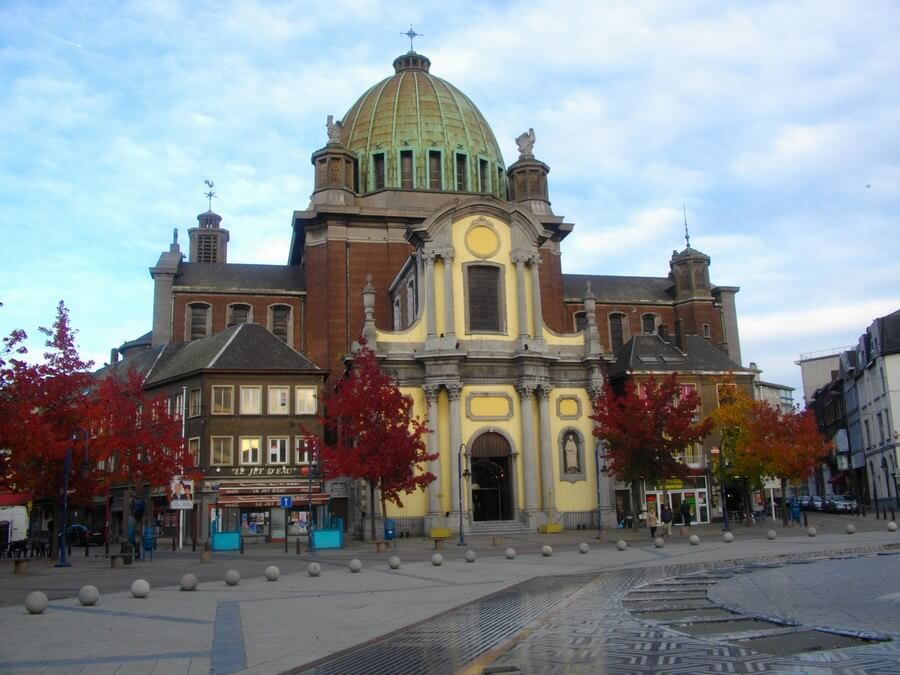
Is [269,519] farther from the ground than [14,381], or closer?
closer

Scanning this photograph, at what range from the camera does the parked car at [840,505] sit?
6350 centimetres

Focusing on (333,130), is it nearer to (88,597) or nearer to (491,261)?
(491,261)

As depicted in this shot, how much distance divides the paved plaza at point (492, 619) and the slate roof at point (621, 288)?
4333cm

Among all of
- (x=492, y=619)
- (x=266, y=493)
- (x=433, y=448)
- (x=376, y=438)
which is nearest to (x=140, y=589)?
(x=492, y=619)

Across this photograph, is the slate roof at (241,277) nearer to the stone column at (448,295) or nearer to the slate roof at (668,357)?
the stone column at (448,295)

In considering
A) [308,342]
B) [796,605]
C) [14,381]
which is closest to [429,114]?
[308,342]

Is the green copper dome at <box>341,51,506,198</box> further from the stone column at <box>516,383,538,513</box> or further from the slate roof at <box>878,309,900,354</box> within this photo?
the slate roof at <box>878,309,900,354</box>

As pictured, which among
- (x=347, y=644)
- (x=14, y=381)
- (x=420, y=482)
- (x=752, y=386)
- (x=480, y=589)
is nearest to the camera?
(x=347, y=644)

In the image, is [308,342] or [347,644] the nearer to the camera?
[347,644]

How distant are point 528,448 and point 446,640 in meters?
36.9

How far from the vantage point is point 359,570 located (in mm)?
26141

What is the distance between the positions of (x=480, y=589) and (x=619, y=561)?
28.0ft

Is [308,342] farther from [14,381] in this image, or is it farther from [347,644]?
[347,644]

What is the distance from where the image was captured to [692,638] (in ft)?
37.8
